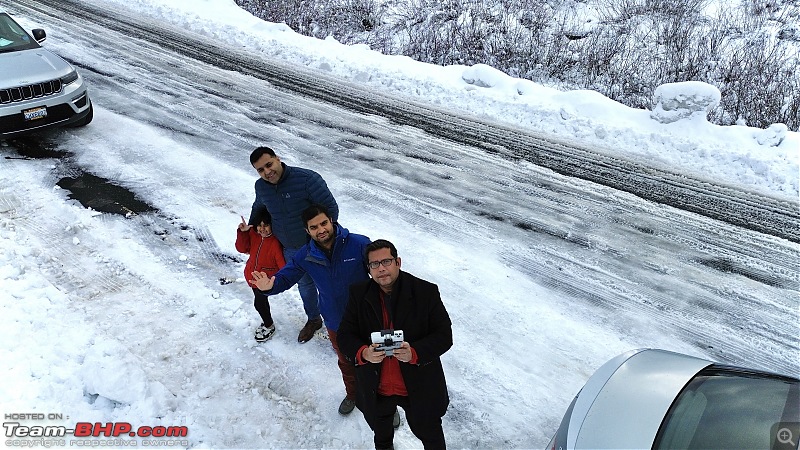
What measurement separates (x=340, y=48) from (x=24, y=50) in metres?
6.20

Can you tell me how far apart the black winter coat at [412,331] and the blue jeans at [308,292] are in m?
1.38

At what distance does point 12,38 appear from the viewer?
8.98 meters

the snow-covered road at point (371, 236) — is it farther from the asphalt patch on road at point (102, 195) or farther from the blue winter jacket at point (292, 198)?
the blue winter jacket at point (292, 198)

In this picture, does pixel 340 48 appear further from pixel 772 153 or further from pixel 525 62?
pixel 772 153

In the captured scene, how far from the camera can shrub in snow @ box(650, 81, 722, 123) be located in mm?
9039

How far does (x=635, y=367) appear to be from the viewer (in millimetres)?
3266

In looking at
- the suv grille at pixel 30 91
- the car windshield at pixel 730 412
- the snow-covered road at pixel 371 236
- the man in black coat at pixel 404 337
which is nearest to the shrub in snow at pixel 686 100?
the snow-covered road at pixel 371 236

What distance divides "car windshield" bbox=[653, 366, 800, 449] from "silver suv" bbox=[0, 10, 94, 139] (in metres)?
8.35

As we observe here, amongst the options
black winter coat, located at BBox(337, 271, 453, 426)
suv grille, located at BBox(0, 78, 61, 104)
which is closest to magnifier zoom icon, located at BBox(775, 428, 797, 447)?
black winter coat, located at BBox(337, 271, 453, 426)

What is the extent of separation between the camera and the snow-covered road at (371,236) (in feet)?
14.5

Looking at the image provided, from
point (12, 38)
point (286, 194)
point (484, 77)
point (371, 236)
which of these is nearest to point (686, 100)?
point (484, 77)

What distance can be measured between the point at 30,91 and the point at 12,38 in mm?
1659

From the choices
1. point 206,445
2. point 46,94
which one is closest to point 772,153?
point 206,445

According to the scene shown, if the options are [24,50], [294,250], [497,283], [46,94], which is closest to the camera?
[294,250]
